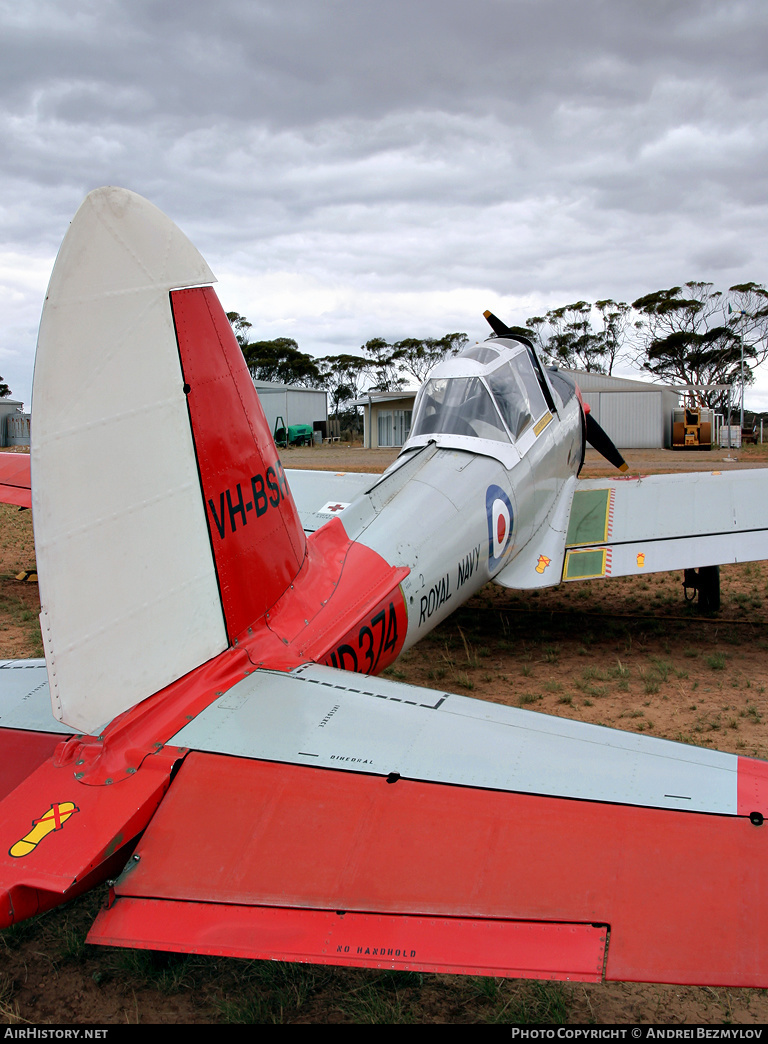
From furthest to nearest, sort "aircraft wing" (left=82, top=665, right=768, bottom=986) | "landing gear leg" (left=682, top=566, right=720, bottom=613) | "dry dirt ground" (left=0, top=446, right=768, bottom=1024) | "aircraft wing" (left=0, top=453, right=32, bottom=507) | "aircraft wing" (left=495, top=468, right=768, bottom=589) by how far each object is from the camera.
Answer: "aircraft wing" (left=0, top=453, right=32, bottom=507), "landing gear leg" (left=682, top=566, right=720, bottom=613), "aircraft wing" (left=495, top=468, right=768, bottom=589), "dry dirt ground" (left=0, top=446, right=768, bottom=1024), "aircraft wing" (left=82, top=665, right=768, bottom=986)

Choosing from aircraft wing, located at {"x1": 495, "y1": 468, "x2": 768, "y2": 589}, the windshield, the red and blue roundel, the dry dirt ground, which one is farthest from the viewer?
aircraft wing, located at {"x1": 495, "y1": 468, "x2": 768, "y2": 589}

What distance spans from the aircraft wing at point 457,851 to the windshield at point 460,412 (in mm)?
3816

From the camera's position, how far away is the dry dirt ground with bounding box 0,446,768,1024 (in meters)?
2.53

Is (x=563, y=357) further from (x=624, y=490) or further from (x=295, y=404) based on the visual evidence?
(x=624, y=490)

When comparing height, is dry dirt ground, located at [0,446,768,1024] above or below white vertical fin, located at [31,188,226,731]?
below

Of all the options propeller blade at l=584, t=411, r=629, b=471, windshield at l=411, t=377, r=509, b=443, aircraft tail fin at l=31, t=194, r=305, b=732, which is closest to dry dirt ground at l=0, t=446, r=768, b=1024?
aircraft tail fin at l=31, t=194, r=305, b=732

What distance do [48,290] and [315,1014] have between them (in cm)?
263

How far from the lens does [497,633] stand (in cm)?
793

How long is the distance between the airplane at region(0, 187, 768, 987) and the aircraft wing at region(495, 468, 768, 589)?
365cm

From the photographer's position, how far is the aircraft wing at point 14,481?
8516 mm

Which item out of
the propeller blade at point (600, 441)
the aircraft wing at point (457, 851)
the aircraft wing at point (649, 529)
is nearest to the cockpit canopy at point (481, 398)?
the aircraft wing at point (649, 529)

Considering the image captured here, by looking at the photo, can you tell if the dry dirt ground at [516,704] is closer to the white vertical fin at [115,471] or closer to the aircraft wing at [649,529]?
the aircraft wing at [649,529]

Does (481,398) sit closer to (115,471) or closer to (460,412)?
(460,412)

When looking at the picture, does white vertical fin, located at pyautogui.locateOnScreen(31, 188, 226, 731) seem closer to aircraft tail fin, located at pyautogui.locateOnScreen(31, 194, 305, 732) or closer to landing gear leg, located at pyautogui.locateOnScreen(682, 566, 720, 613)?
aircraft tail fin, located at pyautogui.locateOnScreen(31, 194, 305, 732)
